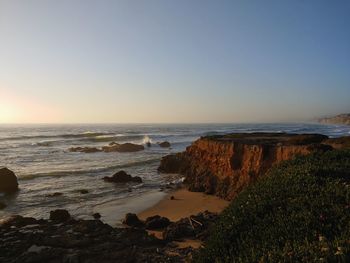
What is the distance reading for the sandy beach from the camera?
2038cm

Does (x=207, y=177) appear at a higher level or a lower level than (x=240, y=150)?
lower

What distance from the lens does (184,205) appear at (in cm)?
2239

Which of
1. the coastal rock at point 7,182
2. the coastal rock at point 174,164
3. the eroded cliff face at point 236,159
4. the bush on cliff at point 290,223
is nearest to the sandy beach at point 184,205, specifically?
the eroded cliff face at point 236,159

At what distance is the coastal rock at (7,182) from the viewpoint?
2781 cm

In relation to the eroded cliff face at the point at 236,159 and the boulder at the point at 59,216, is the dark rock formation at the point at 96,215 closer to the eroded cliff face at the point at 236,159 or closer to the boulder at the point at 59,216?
the boulder at the point at 59,216

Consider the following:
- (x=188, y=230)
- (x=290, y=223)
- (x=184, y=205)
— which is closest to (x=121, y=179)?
(x=184, y=205)

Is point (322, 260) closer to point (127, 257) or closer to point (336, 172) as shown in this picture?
point (336, 172)

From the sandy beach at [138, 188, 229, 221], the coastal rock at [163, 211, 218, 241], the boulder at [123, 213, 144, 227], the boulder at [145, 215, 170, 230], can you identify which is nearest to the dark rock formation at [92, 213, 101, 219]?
the boulder at [123, 213, 144, 227]

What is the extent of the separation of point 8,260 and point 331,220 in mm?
11014

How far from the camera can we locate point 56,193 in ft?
83.5

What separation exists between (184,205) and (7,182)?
14868 mm

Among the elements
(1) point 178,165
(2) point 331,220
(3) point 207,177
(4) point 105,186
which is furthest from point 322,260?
(1) point 178,165

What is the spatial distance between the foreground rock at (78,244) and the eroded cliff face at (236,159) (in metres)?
9.27

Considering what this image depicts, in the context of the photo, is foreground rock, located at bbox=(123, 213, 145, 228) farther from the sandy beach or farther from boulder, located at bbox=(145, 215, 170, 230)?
the sandy beach
